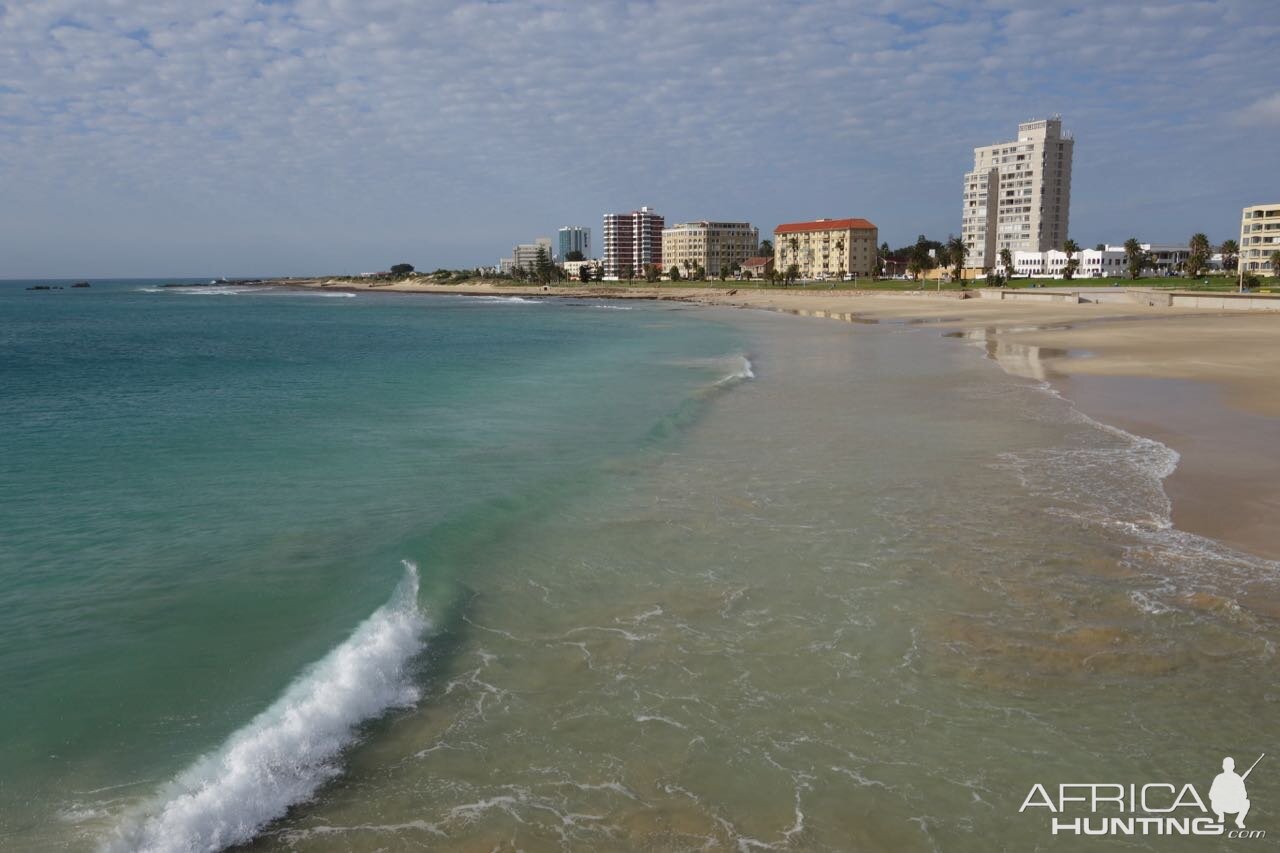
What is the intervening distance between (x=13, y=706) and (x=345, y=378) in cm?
2696

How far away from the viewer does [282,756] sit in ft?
21.6

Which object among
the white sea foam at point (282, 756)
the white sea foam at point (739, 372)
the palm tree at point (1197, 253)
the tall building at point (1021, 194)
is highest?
the tall building at point (1021, 194)

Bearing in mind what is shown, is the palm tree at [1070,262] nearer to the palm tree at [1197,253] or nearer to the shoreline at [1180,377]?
the palm tree at [1197,253]

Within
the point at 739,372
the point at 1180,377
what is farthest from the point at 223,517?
the point at 1180,377

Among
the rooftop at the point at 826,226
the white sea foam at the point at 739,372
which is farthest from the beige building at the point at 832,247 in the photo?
the white sea foam at the point at 739,372

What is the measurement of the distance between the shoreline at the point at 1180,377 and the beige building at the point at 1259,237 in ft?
161

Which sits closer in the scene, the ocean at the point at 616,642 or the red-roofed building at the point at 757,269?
the ocean at the point at 616,642

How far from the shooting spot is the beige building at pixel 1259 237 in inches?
3848

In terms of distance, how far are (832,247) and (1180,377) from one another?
143 metres

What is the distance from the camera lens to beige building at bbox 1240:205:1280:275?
321 ft

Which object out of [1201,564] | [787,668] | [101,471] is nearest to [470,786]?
[787,668]

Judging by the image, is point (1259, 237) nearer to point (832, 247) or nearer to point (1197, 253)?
A: point (1197, 253)

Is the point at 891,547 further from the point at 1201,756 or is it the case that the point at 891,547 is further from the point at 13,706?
the point at 13,706

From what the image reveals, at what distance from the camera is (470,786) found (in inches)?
243
